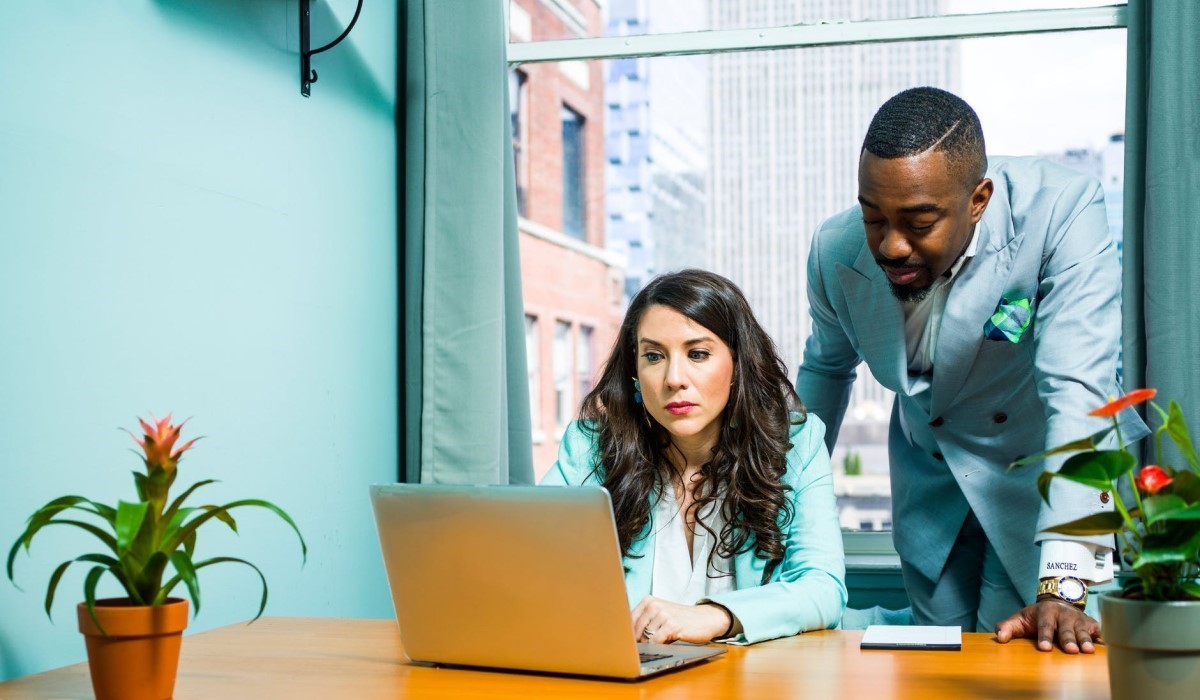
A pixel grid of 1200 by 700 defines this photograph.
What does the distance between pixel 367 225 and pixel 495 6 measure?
56cm

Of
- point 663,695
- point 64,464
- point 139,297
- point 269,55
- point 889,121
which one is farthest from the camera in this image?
point 269,55

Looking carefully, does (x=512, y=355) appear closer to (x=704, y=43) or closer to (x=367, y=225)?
(x=367, y=225)

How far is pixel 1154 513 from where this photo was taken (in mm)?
1033

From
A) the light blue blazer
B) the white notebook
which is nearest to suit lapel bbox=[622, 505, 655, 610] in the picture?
the light blue blazer

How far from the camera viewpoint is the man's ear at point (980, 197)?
1.93 meters

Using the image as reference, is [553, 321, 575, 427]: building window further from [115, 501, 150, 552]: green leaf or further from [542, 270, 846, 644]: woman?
[115, 501, 150, 552]: green leaf

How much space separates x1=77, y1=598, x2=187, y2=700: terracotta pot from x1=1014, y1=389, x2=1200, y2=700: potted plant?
89 cm

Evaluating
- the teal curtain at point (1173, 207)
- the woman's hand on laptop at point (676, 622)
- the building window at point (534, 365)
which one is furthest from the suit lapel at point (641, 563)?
the building window at point (534, 365)

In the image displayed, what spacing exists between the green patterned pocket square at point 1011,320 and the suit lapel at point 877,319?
166mm

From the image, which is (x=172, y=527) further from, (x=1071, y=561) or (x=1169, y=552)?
(x=1071, y=561)

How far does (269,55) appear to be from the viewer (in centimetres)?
218

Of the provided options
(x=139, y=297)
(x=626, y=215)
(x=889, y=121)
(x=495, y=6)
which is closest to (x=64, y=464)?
(x=139, y=297)

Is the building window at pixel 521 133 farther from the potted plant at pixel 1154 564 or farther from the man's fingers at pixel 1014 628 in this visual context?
the potted plant at pixel 1154 564

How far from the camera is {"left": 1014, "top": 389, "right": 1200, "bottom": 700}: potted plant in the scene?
1.04 metres
